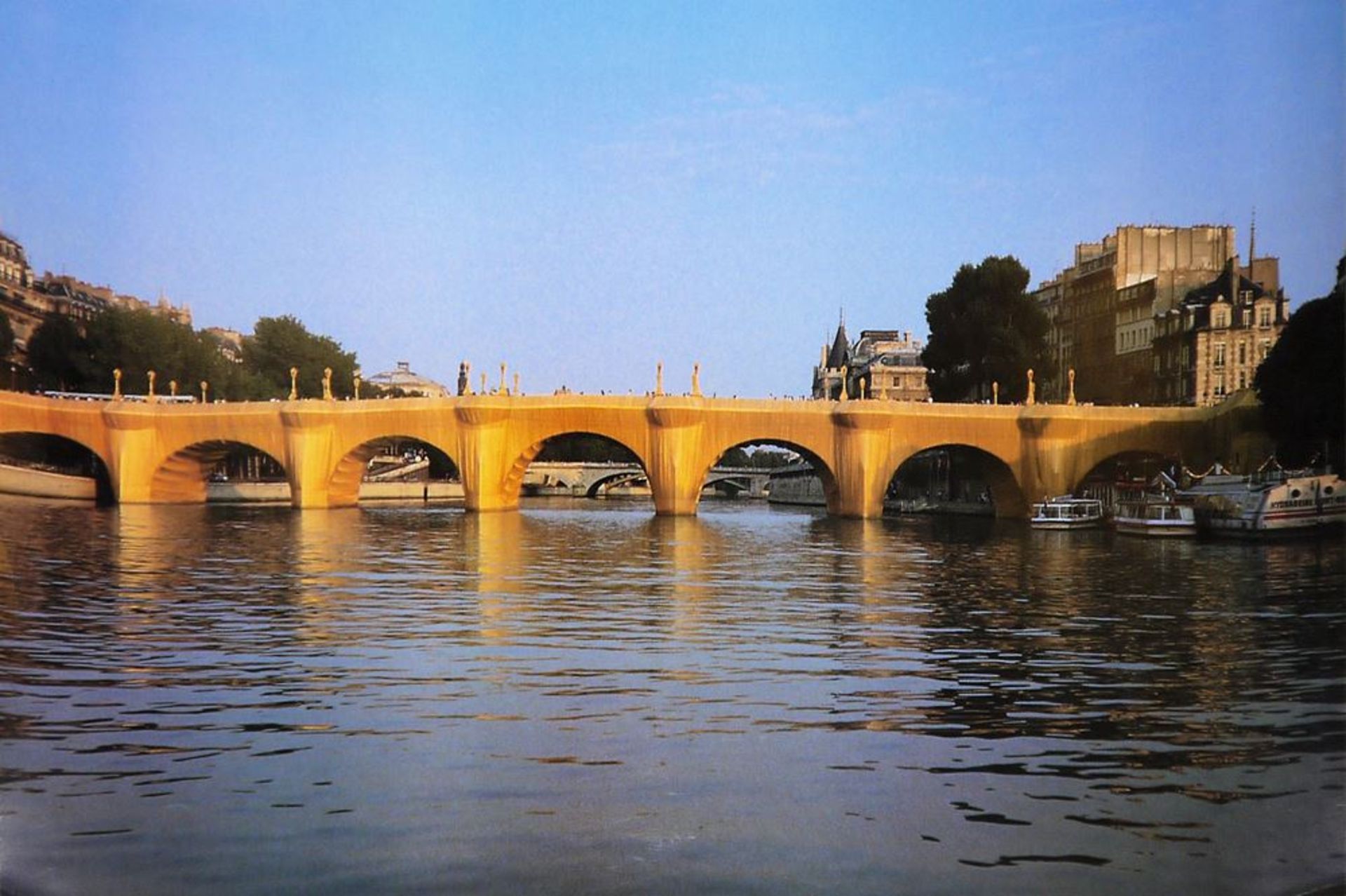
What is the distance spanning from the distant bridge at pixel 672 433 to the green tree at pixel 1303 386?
9299mm

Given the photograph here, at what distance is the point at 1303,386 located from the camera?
5150 centimetres

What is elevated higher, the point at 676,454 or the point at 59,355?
the point at 59,355

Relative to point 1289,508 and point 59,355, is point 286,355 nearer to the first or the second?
→ point 59,355

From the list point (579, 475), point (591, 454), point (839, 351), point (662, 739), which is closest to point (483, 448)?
point (662, 739)

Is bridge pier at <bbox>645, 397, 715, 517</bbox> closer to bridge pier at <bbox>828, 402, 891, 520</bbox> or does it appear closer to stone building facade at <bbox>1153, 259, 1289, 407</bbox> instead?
bridge pier at <bbox>828, 402, 891, 520</bbox>

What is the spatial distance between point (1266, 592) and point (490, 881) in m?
25.5

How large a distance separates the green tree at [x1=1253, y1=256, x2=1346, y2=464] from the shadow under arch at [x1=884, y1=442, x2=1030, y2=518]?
17.3m

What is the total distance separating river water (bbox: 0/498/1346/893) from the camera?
30.2 ft

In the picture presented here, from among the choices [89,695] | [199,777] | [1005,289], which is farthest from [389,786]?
[1005,289]

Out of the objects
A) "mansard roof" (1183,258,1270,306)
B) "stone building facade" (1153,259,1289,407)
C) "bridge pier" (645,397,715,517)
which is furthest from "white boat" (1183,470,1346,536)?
"mansard roof" (1183,258,1270,306)

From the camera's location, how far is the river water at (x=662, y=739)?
920 centimetres

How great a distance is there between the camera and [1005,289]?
3418 inches

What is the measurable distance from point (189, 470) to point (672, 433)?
3416 centimetres

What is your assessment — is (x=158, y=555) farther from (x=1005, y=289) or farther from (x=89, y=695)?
(x=1005, y=289)
